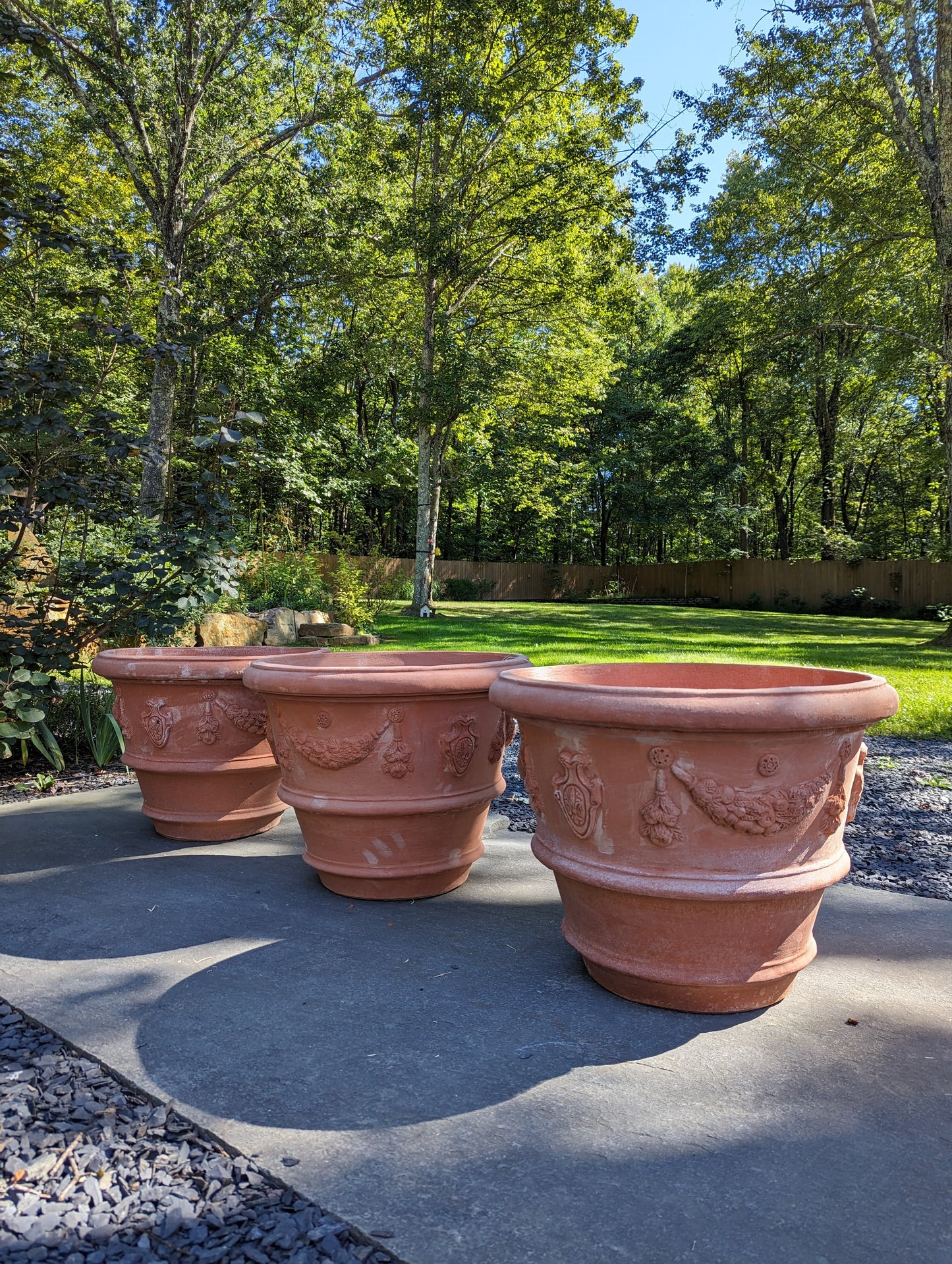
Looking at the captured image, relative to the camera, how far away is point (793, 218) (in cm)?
1307

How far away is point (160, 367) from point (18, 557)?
28.7 feet

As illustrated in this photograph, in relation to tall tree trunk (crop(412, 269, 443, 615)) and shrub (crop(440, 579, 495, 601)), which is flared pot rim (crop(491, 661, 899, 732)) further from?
shrub (crop(440, 579, 495, 601))

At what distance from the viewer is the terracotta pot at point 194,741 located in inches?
121

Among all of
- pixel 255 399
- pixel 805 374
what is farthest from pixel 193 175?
pixel 805 374

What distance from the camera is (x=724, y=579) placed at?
2686 cm

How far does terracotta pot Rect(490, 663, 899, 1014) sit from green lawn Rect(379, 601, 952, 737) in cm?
394

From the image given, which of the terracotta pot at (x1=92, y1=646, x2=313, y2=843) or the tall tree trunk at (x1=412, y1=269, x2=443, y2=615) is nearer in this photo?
the terracotta pot at (x1=92, y1=646, x2=313, y2=843)

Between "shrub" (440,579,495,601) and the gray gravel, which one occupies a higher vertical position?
"shrub" (440,579,495,601)

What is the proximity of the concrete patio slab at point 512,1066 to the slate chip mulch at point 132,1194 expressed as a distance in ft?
0.17

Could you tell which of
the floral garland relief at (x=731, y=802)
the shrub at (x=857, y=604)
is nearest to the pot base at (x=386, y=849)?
the floral garland relief at (x=731, y=802)

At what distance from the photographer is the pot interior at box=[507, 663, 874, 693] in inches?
95.4

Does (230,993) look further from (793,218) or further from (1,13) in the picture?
(793,218)

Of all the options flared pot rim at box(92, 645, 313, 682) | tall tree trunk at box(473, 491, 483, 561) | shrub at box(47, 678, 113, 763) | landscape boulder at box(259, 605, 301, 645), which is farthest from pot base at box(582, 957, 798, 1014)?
tall tree trunk at box(473, 491, 483, 561)

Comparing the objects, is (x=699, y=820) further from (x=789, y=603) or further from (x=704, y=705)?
(x=789, y=603)
